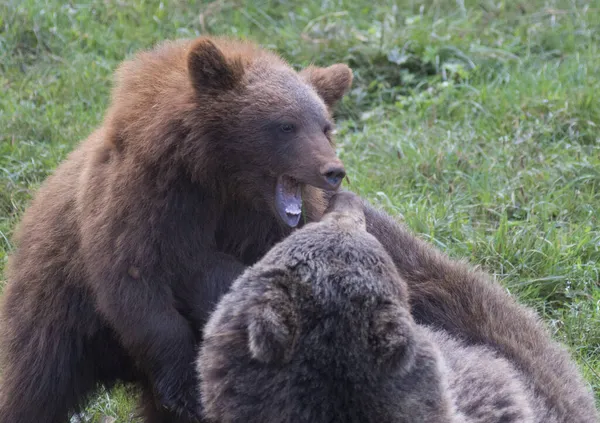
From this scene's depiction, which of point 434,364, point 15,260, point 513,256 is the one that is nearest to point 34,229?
point 15,260

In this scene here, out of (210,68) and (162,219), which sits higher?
(210,68)

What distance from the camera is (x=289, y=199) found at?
531 centimetres

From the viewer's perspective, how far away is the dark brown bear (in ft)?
16.8

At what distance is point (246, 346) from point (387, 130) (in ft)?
15.1

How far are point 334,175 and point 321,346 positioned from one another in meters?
1.19

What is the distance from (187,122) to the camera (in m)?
5.31

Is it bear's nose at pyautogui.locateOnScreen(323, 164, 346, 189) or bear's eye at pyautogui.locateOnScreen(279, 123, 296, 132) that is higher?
bear's eye at pyautogui.locateOnScreen(279, 123, 296, 132)

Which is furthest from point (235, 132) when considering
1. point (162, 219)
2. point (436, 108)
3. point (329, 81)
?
point (436, 108)

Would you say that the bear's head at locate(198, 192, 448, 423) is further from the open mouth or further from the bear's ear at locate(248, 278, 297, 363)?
the open mouth

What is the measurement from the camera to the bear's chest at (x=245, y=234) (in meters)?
5.43

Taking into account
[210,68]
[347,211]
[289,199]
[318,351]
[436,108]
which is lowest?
[436,108]

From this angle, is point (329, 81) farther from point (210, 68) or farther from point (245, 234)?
point (245, 234)

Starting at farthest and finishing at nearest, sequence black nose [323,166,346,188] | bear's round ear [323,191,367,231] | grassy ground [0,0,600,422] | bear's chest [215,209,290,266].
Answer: grassy ground [0,0,600,422] → bear's chest [215,209,290,266] → black nose [323,166,346,188] → bear's round ear [323,191,367,231]

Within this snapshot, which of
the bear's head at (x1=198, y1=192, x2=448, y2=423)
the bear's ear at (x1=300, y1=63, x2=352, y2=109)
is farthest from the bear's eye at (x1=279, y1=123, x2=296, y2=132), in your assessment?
the bear's head at (x1=198, y1=192, x2=448, y2=423)
